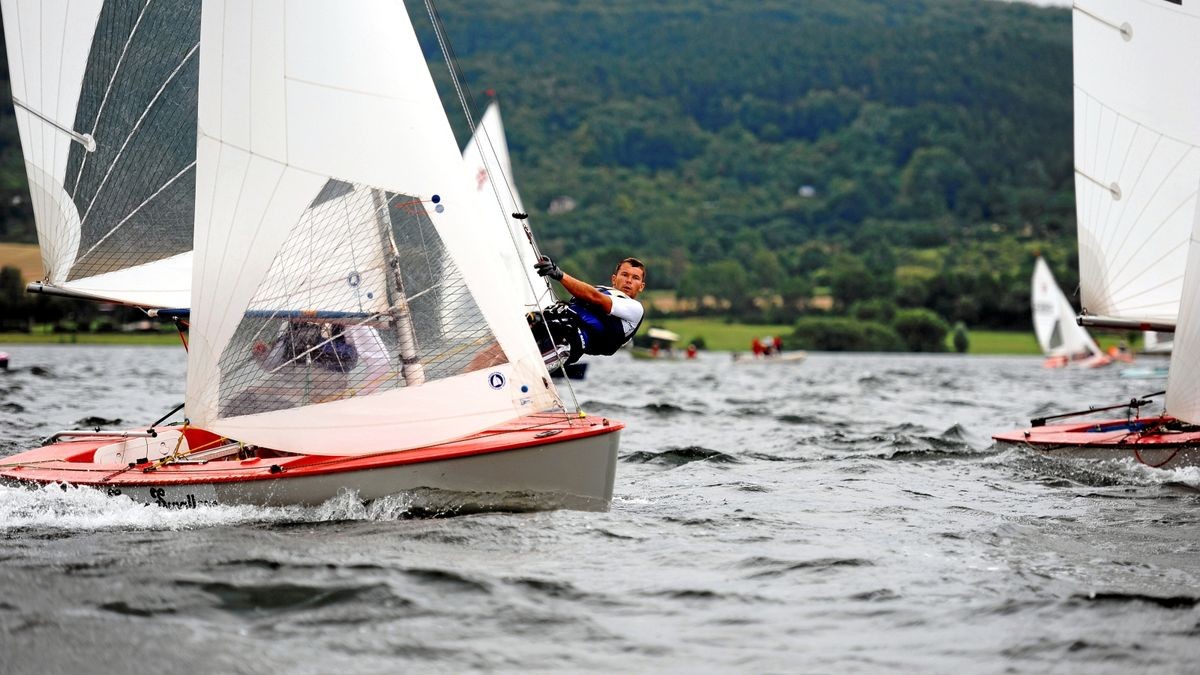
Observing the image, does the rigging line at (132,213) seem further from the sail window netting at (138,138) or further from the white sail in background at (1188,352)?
the white sail in background at (1188,352)

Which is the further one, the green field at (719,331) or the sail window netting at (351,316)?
the green field at (719,331)

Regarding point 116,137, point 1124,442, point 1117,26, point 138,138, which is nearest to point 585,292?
point 138,138

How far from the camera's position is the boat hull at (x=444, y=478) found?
8523 mm

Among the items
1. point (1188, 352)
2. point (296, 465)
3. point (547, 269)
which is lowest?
point (296, 465)

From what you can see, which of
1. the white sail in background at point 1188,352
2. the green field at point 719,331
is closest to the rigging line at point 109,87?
the white sail in background at point 1188,352

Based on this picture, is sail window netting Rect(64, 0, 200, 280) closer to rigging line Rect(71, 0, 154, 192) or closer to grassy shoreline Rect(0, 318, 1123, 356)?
rigging line Rect(71, 0, 154, 192)

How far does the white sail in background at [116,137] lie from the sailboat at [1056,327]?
186 ft

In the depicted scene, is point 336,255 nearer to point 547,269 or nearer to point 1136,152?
point 547,269

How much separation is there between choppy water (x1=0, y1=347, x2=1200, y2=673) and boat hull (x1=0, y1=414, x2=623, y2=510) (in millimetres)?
121

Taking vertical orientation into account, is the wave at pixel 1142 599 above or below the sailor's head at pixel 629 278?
below

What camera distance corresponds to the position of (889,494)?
11.0m

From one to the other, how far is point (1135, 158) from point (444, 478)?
10.1m

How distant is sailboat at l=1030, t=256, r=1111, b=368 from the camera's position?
209 feet

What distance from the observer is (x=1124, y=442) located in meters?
12.2
